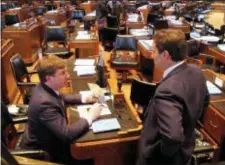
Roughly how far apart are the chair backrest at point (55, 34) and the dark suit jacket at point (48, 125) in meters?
3.86

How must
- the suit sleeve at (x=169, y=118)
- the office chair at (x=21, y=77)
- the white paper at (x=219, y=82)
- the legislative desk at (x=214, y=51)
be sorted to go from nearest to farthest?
the suit sleeve at (x=169, y=118), the white paper at (x=219, y=82), the office chair at (x=21, y=77), the legislative desk at (x=214, y=51)

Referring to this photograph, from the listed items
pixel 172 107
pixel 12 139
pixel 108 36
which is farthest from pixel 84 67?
pixel 108 36

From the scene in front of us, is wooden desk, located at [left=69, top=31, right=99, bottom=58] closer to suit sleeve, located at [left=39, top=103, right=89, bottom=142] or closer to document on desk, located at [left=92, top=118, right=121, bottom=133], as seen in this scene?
document on desk, located at [left=92, top=118, right=121, bottom=133]

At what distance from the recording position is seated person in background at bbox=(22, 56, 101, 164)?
6.71 ft

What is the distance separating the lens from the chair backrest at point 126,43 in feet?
16.7

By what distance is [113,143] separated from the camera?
209 centimetres

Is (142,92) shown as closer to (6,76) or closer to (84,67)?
(84,67)

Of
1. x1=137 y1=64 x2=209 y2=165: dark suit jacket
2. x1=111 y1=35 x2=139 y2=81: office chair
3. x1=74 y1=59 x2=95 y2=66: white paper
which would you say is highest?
x1=137 y1=64 x2=209 y2=165: dark suit jacket

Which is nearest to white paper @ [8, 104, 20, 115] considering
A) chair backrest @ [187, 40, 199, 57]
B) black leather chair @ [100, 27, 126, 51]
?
chair backrest @ [187, 40, 199, 57]

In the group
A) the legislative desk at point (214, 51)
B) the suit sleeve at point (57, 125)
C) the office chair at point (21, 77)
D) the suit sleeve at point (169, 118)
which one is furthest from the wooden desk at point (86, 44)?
the suit sleeve at point (169, 118)

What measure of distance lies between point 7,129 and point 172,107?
160 centimetres

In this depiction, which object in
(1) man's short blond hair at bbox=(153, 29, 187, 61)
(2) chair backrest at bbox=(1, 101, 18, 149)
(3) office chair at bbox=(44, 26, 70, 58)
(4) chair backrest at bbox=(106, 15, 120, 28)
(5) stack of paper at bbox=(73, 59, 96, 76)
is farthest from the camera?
(4) chair backrest at bbox=(106, 15, 120, 28)

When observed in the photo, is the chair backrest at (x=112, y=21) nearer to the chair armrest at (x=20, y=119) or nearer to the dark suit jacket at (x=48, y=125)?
the chair armrest at (x=20, y=119)

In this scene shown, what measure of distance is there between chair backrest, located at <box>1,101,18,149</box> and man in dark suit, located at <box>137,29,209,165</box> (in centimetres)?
122
